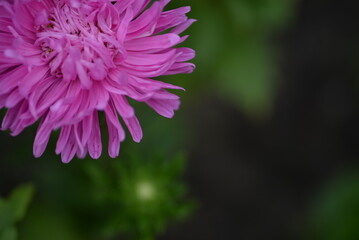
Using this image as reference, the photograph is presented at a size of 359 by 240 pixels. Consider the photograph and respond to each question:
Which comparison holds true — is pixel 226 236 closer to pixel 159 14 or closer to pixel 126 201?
pixel 126 201

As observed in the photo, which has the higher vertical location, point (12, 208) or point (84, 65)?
point (84, 65)

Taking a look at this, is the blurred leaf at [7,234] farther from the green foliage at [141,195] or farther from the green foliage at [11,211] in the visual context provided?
the green foliage at [141,195]

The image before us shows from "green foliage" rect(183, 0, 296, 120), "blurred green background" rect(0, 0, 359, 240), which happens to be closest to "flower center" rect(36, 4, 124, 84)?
"green foliage" rect(183, 0, 296, 120)

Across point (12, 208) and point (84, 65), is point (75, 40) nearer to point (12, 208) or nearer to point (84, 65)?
point (84, 65)

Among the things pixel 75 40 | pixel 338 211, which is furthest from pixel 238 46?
pixel 75 40

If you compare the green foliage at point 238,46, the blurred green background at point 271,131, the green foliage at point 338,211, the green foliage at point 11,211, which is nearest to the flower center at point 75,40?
the green foliage at point 11,211

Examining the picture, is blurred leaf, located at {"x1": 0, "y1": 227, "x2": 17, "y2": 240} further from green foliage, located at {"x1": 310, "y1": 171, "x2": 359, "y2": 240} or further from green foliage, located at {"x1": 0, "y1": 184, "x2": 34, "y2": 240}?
green foliage, located at {"x1": 310, "y1": 171, "x2": 359, "y2": 240}

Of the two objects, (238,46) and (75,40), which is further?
(238,46)
